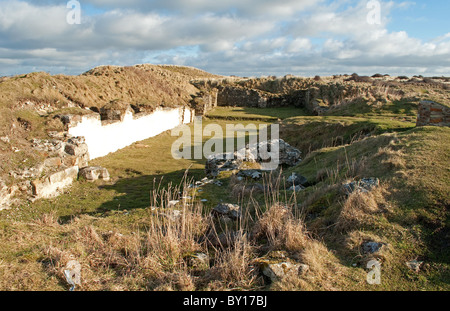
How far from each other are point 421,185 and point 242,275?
130 inches

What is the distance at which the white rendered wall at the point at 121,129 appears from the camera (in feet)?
39.3

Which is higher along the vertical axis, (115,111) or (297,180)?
(115,111)

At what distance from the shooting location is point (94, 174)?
958 centimetres

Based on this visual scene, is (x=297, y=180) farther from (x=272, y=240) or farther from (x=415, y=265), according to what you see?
(x=415, y=265)

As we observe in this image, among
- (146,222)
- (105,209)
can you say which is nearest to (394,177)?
(146,222)

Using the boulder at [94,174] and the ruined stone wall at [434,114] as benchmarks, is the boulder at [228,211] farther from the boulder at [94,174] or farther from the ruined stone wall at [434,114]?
the ruined stone wall at [434,114]

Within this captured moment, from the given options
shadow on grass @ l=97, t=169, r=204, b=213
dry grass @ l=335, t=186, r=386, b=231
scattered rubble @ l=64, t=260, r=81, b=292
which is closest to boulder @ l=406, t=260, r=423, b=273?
dry grass @ l=335, t=186, r=386, b=231

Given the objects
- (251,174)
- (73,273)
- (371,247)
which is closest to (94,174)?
(251,174)

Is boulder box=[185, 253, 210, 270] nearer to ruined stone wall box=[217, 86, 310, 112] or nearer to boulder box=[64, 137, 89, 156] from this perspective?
boulder box=[64, 137, 89, 156]

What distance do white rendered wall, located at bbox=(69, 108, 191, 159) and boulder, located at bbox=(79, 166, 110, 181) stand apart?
225 cm

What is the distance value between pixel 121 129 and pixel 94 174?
17.0 feet

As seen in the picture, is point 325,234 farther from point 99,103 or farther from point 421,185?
point 99,103

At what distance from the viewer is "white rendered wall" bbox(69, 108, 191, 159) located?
11984 millimetres

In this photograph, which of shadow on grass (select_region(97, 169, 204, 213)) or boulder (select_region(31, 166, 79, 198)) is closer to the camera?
shadow on grass (select_region(97, 169, 204, 213))
